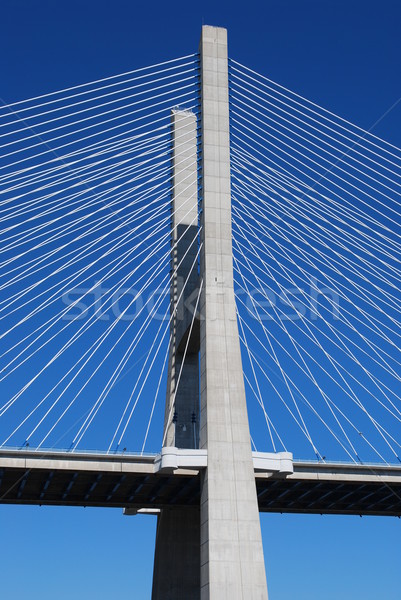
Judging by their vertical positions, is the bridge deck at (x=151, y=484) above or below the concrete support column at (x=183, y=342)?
below

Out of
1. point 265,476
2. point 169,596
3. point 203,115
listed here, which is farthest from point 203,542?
point 203,115

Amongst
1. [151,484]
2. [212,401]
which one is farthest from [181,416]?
[212,401]

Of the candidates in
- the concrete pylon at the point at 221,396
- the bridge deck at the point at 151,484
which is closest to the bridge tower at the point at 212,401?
the concrete pylon at the point at 221,396

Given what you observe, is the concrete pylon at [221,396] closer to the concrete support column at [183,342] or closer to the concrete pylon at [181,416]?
the concrete support column at [183,342]

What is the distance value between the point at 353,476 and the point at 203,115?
56.1 feet

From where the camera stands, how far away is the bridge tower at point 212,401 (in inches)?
1049

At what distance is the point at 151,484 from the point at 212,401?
8378 millimetres

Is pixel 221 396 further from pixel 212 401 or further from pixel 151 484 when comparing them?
pixel 151 484

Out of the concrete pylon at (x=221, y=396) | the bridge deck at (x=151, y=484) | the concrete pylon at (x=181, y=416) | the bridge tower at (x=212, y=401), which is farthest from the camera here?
the concrete pylon at (x=181, y=416)

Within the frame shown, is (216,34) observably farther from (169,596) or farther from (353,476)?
(169,596)

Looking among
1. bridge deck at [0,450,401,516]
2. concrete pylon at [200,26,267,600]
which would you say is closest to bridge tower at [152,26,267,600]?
concrete pylon at [200,26,267,600]

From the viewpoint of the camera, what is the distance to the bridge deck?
31.9 metres

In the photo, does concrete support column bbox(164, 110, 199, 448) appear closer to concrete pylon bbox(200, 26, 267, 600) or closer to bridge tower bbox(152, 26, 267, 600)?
bridge tower bbox(152, 26, 267, 600)

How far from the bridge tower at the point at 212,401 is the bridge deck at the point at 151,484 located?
7.23 feet
